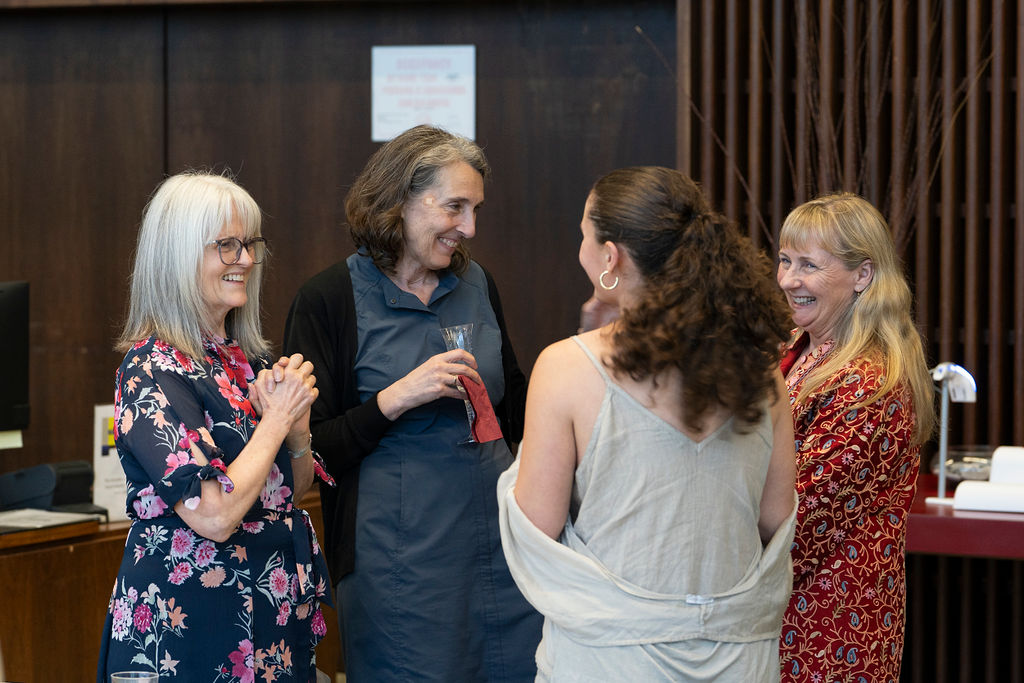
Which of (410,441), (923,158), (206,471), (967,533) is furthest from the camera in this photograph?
(923,158)

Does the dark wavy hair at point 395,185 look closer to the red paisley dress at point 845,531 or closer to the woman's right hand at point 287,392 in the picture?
the woman's right hand at point 287,392

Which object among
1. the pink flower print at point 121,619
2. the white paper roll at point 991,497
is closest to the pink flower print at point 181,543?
the pink flower print at point 121,619

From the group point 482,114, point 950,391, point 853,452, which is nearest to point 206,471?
point 853,452

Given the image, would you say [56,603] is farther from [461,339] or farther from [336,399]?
[461,339]

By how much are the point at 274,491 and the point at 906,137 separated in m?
2.74

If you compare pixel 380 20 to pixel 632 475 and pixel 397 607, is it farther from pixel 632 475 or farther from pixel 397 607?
pixel 632 475

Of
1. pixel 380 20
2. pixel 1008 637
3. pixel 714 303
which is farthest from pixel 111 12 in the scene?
pixel 1008 637

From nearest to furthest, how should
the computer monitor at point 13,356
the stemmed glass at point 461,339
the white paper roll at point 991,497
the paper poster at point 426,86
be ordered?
the stemmed glass at point 461,339 < the white paper roll at point 991,497 < the computer monitor at point 13,356 < the paper poster at point 426,86

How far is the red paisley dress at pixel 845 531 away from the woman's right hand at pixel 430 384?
0.69 meters

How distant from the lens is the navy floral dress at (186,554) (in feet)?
6.87

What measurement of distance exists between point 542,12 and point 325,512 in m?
2.90

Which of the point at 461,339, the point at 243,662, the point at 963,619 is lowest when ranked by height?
the point at 963,619

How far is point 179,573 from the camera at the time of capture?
215 centimetres

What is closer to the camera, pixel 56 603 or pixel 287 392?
pixel 287 392
